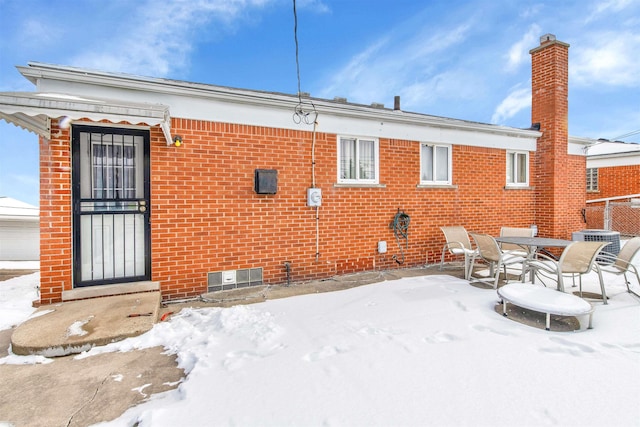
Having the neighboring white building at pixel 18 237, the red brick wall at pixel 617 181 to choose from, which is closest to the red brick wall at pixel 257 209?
the neighboring white building at pixel 18 237

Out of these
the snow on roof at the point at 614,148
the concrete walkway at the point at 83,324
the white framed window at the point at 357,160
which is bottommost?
the concrete walkway at the point at 83,324

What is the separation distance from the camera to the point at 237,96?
5.18 m

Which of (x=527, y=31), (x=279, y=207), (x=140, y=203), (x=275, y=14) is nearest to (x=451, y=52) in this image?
(x=527, y=31)

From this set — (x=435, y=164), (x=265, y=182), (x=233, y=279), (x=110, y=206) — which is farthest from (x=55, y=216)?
(x=435, y=164)

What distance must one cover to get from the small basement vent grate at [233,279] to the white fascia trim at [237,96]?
Answer: 2.72 meters

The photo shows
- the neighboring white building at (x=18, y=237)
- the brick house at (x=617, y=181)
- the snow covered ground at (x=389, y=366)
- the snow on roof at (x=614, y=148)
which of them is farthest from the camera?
the snow on roof at (x=614, y=148)

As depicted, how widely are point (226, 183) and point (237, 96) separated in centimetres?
152

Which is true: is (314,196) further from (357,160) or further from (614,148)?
(614,148)

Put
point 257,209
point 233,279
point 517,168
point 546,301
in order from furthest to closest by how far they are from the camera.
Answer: point 517,168 → point 257,209 → point 233,279 → point 546,301

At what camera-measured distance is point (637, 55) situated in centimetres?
1155

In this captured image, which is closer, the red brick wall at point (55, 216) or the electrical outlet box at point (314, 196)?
the red brick wall at point (55, 216)

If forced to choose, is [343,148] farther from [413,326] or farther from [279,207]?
[413,326]

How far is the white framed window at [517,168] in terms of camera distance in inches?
330

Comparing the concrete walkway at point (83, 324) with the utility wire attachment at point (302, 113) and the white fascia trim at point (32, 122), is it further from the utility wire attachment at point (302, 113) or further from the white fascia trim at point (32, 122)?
the utility wire attachment at point (302, 113)
